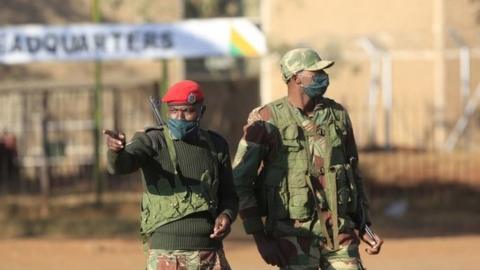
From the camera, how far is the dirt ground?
14.8 metres

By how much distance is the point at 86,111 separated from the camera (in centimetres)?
2361

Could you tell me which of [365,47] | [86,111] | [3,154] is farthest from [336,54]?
[3,154]

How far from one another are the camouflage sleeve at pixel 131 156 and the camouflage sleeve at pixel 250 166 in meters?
0.69

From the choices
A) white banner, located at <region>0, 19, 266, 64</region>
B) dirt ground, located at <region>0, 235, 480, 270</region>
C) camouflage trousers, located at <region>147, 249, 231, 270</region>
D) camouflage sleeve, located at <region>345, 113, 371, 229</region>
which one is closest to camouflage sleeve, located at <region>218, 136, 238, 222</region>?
camouflage trousers, located at <region>147, 249, 231, 270</region>

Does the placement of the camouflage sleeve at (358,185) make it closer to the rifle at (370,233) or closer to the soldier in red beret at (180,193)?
the rifle at (370,233)

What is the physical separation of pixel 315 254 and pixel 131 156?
4.11ft

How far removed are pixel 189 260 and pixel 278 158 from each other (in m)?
0.86

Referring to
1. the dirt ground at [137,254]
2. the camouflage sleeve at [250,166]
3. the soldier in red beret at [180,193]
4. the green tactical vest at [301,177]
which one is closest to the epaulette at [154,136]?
the soldier in red beret at [180,193]

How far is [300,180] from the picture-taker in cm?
→ 667

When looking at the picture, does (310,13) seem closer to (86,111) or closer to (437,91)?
(437,91)

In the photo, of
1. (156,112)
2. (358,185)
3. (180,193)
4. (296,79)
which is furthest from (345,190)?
(156,112)

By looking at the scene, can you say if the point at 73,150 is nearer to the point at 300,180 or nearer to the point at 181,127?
the point at 300,180

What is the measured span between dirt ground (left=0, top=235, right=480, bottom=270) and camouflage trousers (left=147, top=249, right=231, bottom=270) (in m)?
8.24

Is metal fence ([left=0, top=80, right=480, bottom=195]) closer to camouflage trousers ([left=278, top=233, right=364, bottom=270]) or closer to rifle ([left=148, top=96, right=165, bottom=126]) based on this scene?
camouflage trousers ([left=278, top=233, right=364, bottom=270])
